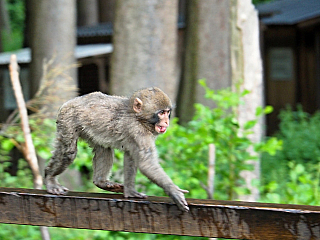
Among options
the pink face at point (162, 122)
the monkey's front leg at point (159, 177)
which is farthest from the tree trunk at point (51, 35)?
the monkey's front leg at point (159, 177)

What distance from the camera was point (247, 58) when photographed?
6949mm

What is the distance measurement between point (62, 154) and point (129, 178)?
1.89 feet

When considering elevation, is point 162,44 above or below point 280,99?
above

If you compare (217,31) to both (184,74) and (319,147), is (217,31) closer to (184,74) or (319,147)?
(184,74)

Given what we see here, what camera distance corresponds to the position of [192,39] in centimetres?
1017

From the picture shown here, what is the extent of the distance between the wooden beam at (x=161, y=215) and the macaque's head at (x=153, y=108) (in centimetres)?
56

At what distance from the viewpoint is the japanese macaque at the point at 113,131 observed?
3.64 m

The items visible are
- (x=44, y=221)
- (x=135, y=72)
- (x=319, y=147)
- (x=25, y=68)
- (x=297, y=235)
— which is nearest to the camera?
(x=297, y=235)

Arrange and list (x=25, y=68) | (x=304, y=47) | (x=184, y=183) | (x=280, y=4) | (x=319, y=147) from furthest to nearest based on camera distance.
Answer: (x=280, y=4) → (x=304, y=47) → (x=25, y=68) → (x=319, y=147) → (x=184, y=183)

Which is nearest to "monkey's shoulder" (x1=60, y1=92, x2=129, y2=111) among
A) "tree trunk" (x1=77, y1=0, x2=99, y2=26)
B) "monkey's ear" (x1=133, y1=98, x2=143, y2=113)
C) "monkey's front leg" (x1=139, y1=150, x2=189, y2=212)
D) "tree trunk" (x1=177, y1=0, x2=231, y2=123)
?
"monkey's ear" (x1=133, y1=98, x2=143, y2=113)

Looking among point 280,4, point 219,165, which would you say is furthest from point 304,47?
point 219,165

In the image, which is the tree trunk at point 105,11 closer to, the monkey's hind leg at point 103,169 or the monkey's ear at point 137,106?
the monkey's hind leg at point 103,169

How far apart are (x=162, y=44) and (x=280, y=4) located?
33.8ft

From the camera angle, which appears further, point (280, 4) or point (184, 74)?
point (280, 4)
